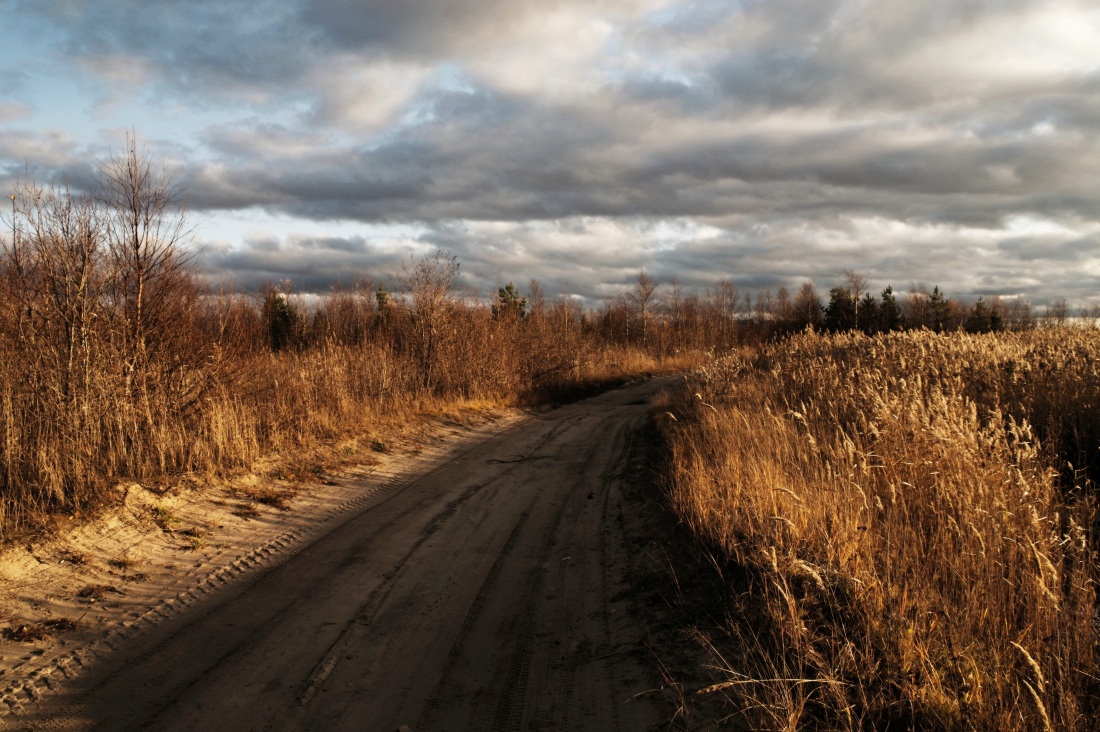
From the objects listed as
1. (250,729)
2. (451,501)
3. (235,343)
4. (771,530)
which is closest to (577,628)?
(771,530)

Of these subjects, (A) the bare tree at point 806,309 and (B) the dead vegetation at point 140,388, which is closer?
(B) the dead vegetation at point 140,388

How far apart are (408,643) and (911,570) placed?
12.1 feet

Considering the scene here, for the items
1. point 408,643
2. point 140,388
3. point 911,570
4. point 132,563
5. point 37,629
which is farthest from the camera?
point 140,388

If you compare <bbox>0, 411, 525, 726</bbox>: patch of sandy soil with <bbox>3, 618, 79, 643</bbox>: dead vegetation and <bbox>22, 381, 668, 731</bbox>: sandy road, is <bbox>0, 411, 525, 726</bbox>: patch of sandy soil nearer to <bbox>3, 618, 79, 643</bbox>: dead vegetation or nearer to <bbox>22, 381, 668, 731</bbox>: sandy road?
<bbox>3, 618, 79, 643</bbox>: dead vegetation

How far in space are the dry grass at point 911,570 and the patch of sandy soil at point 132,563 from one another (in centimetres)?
458

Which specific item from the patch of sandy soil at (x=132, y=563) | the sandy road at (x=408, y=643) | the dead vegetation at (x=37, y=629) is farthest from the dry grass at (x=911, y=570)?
the dead vegetation at (x=37, y=629)

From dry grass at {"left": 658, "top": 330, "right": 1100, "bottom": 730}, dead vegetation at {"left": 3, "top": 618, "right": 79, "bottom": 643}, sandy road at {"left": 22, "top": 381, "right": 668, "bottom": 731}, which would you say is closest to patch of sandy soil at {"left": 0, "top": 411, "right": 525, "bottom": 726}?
dead vegetation at {"left": 3, "top": 618, "right": 79, "bottom": 643}

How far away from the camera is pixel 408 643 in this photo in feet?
16.0

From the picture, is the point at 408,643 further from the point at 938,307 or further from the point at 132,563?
the point at 938,307

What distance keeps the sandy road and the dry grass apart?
0.92m

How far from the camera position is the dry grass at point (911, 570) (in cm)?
307

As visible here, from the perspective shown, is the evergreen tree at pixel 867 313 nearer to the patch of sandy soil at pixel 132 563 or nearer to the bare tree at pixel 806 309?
the bare tree at pixel 806 309

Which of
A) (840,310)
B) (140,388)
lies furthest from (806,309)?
(140,388)

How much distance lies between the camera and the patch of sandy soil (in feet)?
15.6
